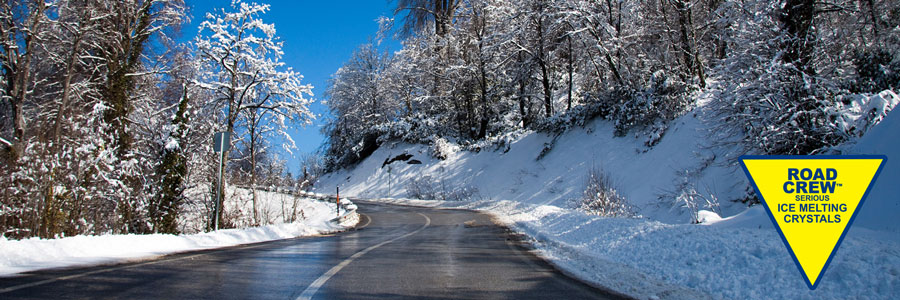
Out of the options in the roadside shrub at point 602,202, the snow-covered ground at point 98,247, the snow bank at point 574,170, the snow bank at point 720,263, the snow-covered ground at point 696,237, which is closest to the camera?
the snow bank at point 720,263

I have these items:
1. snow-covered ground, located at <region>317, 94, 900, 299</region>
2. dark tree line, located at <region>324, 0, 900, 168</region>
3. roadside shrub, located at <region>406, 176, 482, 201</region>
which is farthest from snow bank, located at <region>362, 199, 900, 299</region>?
roadside shrub, located at <region>406, 176, 482, 201</region>

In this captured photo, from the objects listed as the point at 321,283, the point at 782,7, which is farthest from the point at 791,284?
the point at 782,7

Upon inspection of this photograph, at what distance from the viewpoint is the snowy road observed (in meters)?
4.57

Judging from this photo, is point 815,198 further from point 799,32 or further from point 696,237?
point 799,32

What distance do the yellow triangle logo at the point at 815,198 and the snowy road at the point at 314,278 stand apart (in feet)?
5.38

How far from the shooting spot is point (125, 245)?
27.6 feet

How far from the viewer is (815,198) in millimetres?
4109

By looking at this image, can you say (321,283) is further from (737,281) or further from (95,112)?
(95,112)

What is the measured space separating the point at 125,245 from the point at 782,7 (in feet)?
50.8

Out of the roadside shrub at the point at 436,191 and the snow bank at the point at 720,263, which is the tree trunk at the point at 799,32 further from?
the roadside shrub at the point at 436,191

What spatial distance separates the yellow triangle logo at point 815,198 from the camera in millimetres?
4059

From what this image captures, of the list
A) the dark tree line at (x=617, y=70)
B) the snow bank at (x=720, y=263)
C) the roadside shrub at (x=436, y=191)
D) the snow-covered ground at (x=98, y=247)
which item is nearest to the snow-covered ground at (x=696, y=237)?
the snow bank at (x=720, y=263)

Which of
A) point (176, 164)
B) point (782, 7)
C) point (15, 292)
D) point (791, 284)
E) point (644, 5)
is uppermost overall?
point (644, 5)

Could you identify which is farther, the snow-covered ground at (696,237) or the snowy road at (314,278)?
the snow-covered ground at (696,237)
